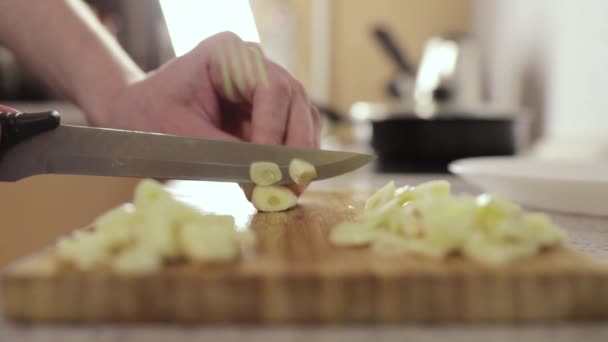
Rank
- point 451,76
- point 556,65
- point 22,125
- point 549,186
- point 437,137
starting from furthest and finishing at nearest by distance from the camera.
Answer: point 451,76 < point 556,65 < point 437,137 < point 549,186 < point 22,125

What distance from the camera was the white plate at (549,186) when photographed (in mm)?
817

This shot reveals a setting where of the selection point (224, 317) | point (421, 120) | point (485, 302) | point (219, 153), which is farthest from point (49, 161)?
point (421, 120)

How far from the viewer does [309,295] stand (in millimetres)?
466

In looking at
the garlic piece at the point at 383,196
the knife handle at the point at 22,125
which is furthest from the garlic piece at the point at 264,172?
the knife handle at the point at 22,125

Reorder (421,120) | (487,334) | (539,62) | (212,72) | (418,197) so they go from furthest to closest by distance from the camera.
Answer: (539,62) < (421,120) < (212,72) < (418,197) < (487,334)

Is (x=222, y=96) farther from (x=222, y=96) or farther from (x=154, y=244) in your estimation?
(x=154, y=244)

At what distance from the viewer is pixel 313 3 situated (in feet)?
11.2

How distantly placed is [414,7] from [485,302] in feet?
9.85

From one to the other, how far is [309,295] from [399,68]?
7.54 ft

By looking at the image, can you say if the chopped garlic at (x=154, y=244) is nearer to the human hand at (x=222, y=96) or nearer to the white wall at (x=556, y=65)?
the human hand at (x=222, y=96)

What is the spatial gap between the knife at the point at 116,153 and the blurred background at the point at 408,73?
0.22 metres

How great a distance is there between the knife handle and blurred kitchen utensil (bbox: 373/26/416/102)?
1.86 metres

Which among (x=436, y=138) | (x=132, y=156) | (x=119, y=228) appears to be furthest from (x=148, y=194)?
(x=436, y=138)

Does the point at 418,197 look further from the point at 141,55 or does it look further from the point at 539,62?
the point at 141,55
